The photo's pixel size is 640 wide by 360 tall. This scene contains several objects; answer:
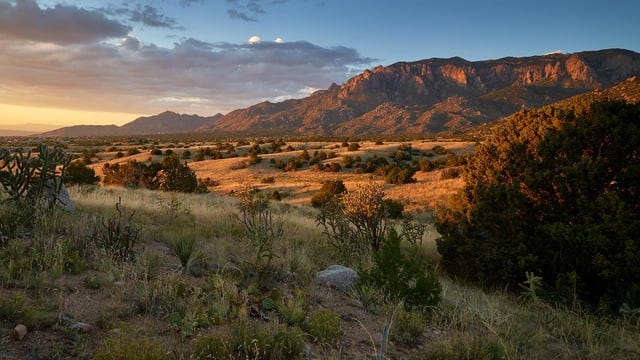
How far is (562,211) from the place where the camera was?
8.35 m

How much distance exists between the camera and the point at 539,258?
8.31 m

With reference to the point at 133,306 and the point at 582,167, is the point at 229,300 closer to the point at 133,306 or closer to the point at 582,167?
the point at 133,306

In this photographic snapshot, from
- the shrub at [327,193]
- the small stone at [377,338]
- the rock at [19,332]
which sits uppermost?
the rock at [19,332]

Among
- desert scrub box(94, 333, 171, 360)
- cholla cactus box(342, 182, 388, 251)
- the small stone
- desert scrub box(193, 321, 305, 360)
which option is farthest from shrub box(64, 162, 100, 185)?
the small stone

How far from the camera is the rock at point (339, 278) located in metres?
6.84

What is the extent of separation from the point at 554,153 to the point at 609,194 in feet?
5.24

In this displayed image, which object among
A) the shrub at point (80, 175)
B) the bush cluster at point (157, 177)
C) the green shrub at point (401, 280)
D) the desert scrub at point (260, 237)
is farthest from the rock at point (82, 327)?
the bush cluster at point (157, 177)

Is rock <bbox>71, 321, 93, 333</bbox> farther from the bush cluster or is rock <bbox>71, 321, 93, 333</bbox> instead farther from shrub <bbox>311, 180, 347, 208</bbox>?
the bush cluster

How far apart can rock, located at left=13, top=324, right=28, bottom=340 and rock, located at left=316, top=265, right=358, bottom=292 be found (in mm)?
4211

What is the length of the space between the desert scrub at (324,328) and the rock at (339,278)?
1900 mm

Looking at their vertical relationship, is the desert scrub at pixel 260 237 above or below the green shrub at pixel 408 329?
above

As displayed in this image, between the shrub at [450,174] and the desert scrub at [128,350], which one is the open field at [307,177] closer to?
the shrub at [450,174]

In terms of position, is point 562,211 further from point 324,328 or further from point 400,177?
point 400,177

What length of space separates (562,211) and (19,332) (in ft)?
30.5
